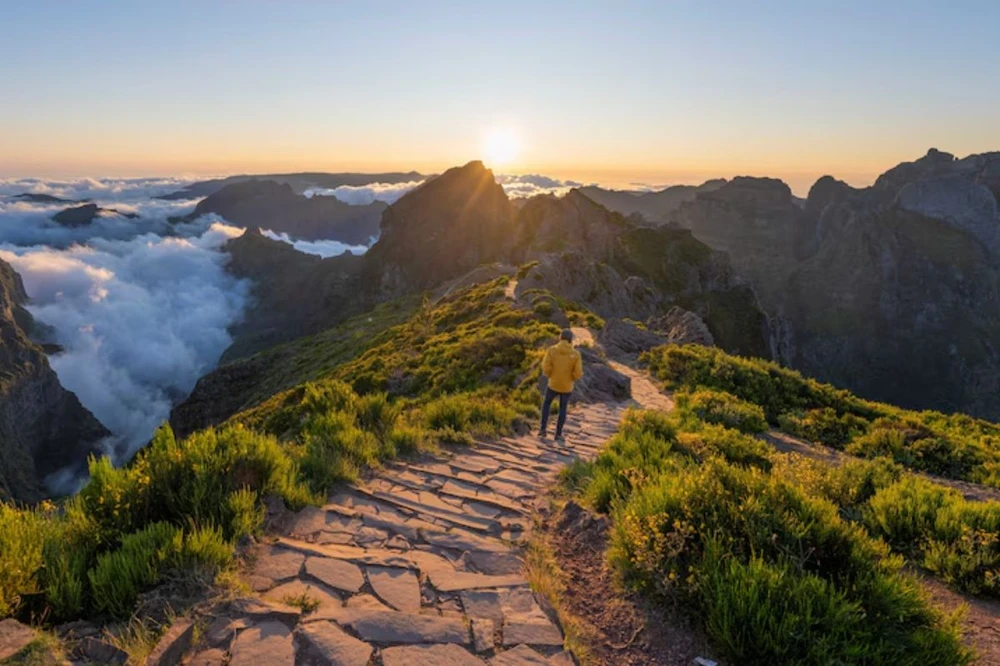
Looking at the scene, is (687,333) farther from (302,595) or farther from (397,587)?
(302,595)

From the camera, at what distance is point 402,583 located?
490cm

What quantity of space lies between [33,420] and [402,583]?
594 ft

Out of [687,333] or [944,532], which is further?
[687,333]

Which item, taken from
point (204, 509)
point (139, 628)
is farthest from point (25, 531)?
point (139, 628)

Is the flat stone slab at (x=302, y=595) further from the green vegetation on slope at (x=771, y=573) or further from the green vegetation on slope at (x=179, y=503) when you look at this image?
the green vegetation on slope at (x=771, y=573)

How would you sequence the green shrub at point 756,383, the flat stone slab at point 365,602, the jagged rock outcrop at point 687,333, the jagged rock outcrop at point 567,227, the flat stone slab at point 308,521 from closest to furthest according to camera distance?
1. the flat stone slab at point 365,602
2. the flat stone slab at point 308,521
3. the green shrub at point 756,383
4. the jagged rock outcrop at point 687,333
5. the jagged rock outcrop at point 567,227

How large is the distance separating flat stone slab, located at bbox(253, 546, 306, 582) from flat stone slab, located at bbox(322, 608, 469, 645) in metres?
0.74

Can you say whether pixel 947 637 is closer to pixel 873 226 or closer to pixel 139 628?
pixel 139 628

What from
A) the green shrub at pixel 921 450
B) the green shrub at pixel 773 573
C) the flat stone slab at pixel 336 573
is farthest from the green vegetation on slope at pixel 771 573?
the green shrub at pixel 921 450

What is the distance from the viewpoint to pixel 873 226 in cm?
19900

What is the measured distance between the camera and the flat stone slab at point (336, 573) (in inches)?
187

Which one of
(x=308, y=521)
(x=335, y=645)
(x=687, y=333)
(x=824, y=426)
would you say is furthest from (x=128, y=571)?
(x=687, y=333)

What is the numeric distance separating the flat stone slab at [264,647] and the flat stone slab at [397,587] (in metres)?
0.93

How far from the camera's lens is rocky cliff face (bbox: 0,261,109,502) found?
12000 cm
